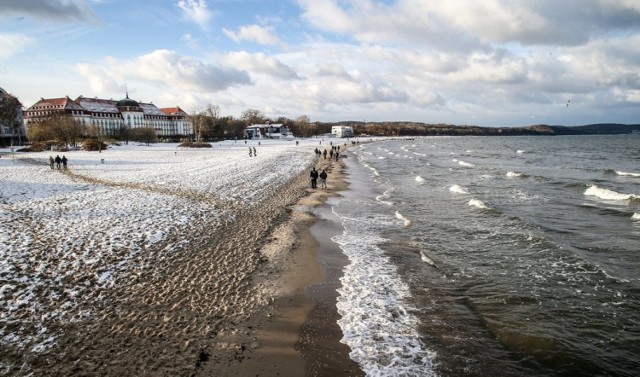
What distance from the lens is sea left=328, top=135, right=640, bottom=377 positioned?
7.79 m

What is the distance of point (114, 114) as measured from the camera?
453 feet

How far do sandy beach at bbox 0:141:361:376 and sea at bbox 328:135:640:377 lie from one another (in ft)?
3.67

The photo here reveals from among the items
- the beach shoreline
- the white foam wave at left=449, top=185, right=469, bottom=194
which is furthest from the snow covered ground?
the white foam wave at left=449, top=185, right=469, bottom=194

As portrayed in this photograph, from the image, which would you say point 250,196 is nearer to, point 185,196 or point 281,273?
point 185,196

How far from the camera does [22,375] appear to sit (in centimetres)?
633

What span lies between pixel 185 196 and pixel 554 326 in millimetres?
19465

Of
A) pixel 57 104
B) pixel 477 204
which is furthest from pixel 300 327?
pixel 57 104

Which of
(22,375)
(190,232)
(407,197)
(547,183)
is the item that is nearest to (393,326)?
(22,375)

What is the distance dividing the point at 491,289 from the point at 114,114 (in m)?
154

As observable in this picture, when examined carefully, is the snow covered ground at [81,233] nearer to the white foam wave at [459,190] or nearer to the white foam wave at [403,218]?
the white foam wave at [403,218]

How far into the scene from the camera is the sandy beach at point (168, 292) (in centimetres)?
703

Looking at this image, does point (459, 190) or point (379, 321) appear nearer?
point (379, 321)

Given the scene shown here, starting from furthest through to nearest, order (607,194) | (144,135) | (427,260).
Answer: (144,135)
(607,194)
(427,260)

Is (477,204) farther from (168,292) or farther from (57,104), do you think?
(57,104)
